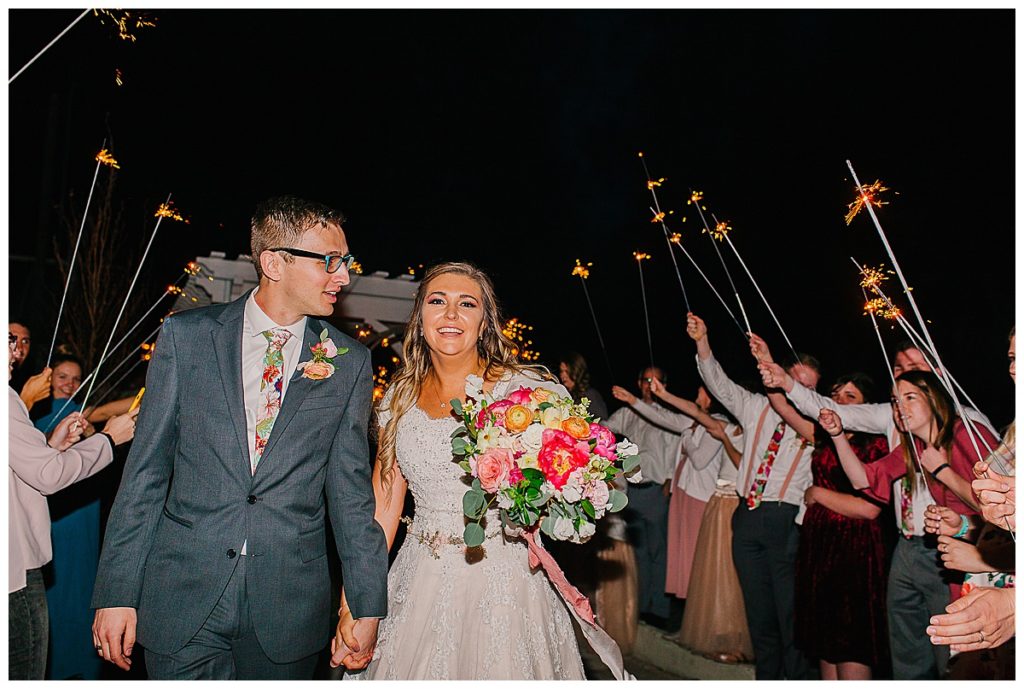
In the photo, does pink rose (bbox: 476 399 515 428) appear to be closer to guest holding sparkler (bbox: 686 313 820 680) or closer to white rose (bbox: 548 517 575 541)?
white rose (bbox: 548 517 575 541)

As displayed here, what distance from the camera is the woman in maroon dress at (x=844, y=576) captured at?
458cm

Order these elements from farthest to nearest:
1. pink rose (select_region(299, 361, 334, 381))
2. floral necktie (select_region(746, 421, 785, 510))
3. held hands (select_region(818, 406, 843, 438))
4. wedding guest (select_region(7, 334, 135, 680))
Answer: floral necktie (select_region(746, 421, 785, 510)), held hands (select_region(818, 406, 843, 438)), wedding guest (select_region(7, 334, 135, 680)), pink rose (select_region(299, 361, 334, 381))

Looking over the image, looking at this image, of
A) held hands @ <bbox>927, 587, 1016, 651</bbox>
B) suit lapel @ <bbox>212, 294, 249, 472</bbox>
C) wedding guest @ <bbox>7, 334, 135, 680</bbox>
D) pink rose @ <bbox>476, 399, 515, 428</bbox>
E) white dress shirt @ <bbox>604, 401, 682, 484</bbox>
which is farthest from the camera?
white dress shirt @ <bbox>604, 401, 682, 484</bbox>

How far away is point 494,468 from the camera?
266 centimetres

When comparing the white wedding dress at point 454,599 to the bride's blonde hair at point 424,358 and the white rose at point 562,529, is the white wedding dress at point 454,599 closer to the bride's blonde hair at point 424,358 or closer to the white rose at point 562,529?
the bride's blonde hair at point 424,358

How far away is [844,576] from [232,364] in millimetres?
3855

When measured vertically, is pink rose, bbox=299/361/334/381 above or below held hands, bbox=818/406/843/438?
above

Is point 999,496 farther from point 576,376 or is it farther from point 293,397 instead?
point 576,376

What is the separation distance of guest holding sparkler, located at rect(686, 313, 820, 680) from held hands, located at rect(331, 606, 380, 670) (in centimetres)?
330

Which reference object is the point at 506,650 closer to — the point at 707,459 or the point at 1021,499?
the point at 1021,499

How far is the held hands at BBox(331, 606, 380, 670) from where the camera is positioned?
8.70 ft

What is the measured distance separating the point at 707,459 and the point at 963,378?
250 centimetres

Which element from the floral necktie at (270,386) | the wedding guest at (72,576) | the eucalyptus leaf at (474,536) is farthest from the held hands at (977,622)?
the wedding guest at (72,576)

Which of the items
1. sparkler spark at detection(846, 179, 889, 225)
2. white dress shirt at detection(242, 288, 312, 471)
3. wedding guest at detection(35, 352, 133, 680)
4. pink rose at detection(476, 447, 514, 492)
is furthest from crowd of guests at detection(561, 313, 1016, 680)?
wedding guest at detection(35, 352, 133, 680)
